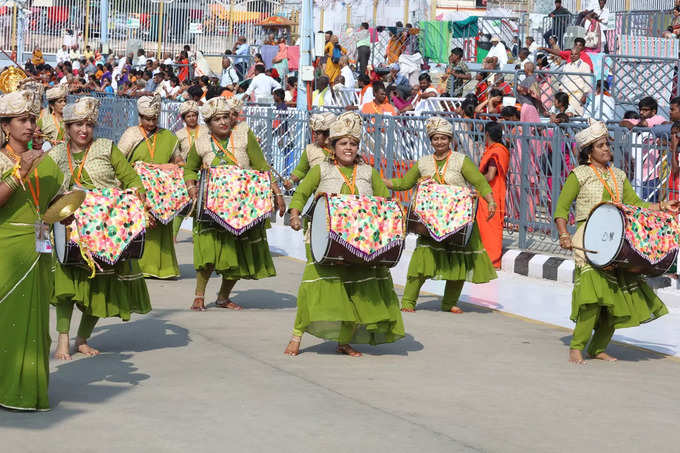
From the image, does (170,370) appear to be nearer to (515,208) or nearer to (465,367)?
(465,367)

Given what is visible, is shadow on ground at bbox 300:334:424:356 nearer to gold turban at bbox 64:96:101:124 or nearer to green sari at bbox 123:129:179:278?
gold turban at bbox 64:96:101:124

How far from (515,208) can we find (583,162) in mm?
5904

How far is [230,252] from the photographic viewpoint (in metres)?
10.7

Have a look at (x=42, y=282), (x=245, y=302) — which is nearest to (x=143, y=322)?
(x=245, y=302)

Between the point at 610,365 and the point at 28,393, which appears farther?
the point at 610,365

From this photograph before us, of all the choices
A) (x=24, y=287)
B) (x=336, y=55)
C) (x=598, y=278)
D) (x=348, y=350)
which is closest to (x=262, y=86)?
(x=336, y=55)

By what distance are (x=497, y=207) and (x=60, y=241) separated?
270 inches

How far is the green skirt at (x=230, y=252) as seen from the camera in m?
10.7

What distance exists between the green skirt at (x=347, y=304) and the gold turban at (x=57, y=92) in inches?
218

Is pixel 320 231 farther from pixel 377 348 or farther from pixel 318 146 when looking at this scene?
pixel 318 146

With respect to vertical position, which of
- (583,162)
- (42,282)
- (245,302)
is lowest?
(245,302)

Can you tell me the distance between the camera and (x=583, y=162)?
9203 mm

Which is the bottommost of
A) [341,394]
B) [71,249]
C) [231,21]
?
[341,394]

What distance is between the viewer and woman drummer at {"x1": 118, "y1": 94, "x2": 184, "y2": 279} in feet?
40.2
